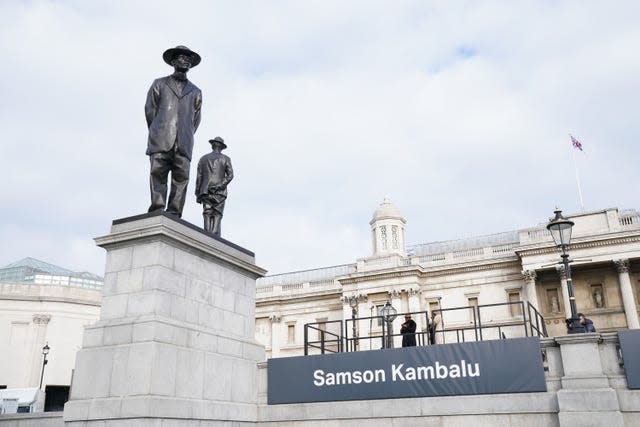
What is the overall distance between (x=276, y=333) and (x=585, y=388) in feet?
162

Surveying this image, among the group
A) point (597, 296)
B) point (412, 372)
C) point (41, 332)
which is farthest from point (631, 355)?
point (41, 332)

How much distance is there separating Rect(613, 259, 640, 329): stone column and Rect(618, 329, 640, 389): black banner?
35.2 meters

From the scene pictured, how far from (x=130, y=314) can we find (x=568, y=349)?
8202 millimetres

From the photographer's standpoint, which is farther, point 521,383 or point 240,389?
point 240,389

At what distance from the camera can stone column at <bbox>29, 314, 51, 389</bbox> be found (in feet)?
177

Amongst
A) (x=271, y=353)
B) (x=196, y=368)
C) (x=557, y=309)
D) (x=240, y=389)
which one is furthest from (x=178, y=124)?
(x=271, y=353)

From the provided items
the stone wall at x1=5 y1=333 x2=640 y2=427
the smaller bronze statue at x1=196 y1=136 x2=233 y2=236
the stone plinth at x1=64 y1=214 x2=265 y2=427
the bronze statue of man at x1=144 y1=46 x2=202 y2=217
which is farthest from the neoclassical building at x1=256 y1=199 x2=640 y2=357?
the bronze statue of man at x1=144 y1=46 x2=202 y2=217

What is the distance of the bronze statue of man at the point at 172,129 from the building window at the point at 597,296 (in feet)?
133

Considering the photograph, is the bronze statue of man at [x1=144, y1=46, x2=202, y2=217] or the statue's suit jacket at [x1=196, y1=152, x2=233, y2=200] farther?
the statue's suit jacket at [x1=196, y1=152, x2=233, y2=200]

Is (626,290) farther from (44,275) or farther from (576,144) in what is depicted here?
(44,275)

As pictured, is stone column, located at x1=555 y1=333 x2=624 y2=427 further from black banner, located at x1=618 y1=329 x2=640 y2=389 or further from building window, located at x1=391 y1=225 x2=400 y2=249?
building window, located at x1=391 y1=225 x2=400 y2=249

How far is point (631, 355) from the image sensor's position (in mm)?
10445

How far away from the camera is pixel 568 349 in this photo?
10922 mm

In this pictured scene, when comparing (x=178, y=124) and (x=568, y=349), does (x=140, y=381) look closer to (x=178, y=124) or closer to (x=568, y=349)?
(x=178, y=124)
